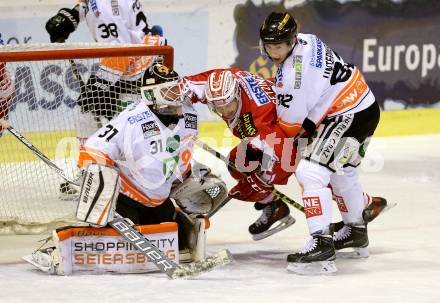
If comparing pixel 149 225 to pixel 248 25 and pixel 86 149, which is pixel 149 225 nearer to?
pixel 86 149

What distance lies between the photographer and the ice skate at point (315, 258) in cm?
423

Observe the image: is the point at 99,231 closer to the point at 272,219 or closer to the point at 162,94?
the point at 162,94

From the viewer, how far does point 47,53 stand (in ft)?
15.6

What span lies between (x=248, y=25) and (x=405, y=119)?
1398mm

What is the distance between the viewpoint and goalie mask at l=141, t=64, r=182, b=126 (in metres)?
4.17

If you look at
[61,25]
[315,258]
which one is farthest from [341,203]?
[61,25]

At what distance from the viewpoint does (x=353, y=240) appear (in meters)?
4.64

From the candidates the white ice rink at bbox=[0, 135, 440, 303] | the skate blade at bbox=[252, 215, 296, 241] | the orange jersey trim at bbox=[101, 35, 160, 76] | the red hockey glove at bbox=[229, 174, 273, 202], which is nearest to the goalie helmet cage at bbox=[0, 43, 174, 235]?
the orange jersey trim at bbox=[101, 35, 160, 76]

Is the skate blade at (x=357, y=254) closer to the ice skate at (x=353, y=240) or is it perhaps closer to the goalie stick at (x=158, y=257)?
the ice skate at (x=353, y=240)

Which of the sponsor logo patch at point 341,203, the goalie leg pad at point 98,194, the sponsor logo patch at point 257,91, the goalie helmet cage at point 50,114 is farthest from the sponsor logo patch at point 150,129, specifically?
the sponsor logo patch at point 341,203

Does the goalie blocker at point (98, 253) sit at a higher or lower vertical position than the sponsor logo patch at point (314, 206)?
lower

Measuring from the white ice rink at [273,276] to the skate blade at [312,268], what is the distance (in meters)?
0.03

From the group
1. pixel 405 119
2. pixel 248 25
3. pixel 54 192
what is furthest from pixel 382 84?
pixel 54 192

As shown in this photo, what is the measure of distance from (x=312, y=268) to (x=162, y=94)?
88cm
